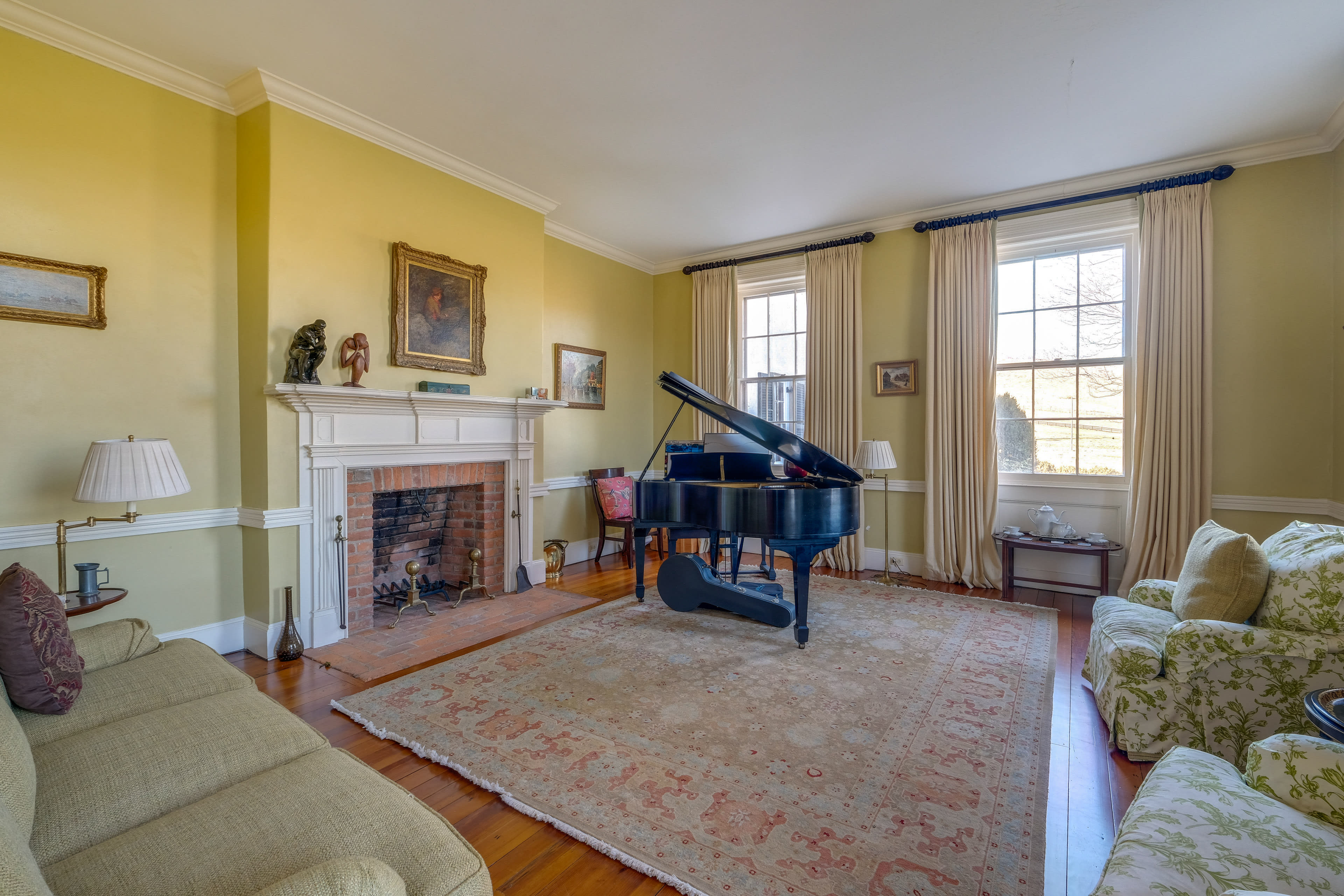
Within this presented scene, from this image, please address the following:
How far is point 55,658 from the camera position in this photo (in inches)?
67.2

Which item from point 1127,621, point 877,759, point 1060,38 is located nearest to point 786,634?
point 877,759

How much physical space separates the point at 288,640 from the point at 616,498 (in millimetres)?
3086

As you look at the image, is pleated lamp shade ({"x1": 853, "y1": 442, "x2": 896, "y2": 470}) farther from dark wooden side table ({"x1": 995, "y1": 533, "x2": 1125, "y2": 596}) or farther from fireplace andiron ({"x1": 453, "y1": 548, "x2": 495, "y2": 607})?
fireplace andiron ({"x1": 453, "y1": 548, "x2": 495, "y2": 607})

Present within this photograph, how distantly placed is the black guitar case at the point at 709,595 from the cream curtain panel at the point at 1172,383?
8.96ft

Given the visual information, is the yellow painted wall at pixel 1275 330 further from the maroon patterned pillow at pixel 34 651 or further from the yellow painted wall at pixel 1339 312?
the maroon patterned pillow at pixel 34 651

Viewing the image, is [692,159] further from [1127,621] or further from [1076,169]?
[1127,621]

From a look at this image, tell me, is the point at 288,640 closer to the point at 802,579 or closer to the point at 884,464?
the point at 802,579

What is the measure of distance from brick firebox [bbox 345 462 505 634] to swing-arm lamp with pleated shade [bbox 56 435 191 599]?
108 centimetres

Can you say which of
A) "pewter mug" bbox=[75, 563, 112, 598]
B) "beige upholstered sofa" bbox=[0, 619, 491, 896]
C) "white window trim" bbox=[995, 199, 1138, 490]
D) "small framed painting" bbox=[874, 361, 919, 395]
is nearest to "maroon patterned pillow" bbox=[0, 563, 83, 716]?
"beige upholstered sofa" bbox=[0, 619, 491, 896]

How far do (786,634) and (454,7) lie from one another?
387 centimetres

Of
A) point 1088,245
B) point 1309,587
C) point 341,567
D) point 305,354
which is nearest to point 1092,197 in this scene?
point 1088,245

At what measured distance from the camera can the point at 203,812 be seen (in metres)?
1.31

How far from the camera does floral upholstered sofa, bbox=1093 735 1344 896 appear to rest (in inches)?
45.8

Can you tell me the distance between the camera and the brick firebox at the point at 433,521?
13.1 feet
